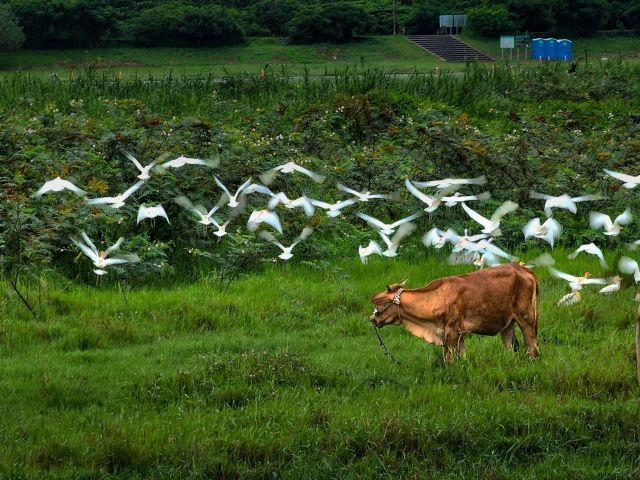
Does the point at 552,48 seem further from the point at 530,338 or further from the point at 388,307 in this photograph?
the point at 388,307

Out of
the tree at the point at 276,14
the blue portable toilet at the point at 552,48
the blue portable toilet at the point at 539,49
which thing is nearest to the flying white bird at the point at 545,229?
the blue portable toilet at the point at 552,48

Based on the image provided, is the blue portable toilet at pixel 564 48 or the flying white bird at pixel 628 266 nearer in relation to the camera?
the flying white bird at pixel 628 266

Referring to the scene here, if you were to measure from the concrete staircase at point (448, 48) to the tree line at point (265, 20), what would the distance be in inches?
76.0

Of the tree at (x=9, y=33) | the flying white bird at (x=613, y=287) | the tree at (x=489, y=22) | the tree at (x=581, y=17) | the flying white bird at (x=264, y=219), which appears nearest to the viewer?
the flying white bird at (x=613, y=287)

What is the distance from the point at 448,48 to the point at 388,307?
123 ft

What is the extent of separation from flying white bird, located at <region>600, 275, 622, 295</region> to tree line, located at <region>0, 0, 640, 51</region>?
109ft

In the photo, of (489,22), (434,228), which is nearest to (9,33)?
(489,22)

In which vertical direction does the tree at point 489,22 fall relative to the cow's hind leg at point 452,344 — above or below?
above

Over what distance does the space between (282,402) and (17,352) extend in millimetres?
2088

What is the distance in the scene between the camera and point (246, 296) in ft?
24.9

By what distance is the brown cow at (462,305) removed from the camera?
543 centimetres

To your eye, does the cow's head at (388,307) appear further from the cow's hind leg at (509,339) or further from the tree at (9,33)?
the tree at (9,33)

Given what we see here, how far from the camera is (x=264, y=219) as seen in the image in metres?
7.86

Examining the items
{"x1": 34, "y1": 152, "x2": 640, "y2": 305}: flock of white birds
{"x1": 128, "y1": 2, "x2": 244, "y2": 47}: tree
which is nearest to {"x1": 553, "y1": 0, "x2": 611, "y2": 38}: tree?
{"x1": 128, "y1": 2, "x2": 244, "y2": 47}: tree
